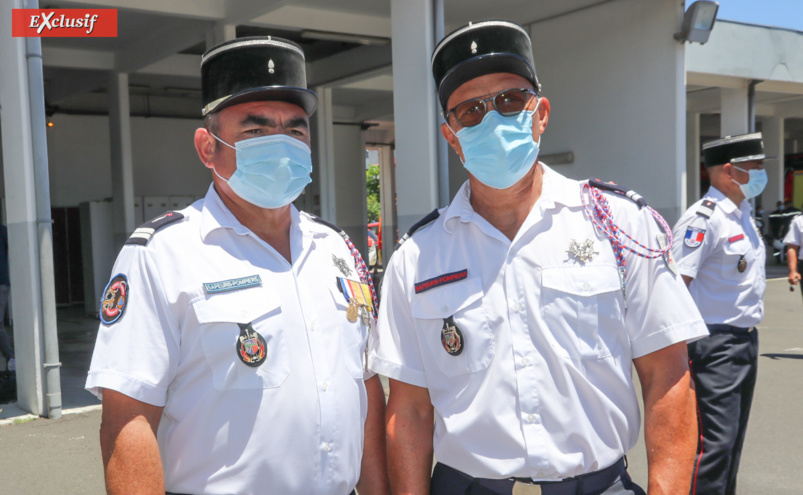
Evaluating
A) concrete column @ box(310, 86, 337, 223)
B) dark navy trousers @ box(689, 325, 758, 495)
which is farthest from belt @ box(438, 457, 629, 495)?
concrete column @ box(310, 86, 337, 223)

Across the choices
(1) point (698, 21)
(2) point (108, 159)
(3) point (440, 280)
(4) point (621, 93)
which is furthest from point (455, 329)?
(2) point (108, 159)

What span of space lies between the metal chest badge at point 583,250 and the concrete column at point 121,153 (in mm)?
12611

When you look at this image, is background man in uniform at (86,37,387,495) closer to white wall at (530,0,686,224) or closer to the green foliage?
white wall at (530,0,686,224)

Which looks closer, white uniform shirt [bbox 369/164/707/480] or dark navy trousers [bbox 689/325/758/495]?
white uniform shirt [bbox 369/164/707/480]

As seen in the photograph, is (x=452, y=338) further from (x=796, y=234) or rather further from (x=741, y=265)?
(x=796, y=234)

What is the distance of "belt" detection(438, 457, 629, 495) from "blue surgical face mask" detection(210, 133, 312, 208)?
1.00 m

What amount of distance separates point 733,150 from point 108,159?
15.8 m

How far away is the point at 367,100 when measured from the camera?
738 inches

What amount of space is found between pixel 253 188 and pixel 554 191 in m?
0.88

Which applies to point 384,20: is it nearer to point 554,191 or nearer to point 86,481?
point 86,481

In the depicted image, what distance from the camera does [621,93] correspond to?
9.42 m

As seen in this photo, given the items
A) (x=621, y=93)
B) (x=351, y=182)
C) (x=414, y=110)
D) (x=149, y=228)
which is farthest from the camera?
(x=351, y=182)

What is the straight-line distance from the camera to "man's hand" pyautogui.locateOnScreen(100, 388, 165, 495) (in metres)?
1.66

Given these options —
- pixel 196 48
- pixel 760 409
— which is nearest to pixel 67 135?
pixel 196 48
